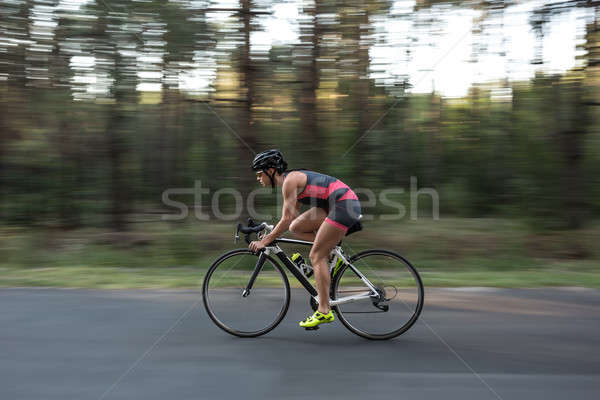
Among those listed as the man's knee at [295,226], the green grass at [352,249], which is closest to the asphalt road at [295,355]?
the man's knee at [295,226]

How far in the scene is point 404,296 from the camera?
4.57 metres

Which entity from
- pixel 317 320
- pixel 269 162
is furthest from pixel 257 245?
pixel 317 320

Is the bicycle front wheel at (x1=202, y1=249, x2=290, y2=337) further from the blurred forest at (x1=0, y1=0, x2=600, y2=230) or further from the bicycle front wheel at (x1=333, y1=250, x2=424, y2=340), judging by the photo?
the blurred forest at (x1=0, y1=0, x2=600, y2=230)

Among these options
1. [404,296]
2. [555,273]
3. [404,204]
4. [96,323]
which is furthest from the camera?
[404,204]

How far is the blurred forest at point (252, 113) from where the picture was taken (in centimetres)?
895

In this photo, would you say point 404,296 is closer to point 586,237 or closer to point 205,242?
point 205,242

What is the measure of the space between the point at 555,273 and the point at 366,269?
14.1 ft

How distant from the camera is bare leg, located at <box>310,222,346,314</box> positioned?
14.6 ft

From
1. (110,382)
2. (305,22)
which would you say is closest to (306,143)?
(305,22)

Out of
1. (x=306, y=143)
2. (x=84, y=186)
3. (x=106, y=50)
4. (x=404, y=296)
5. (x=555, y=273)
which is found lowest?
(x=555, y=273)

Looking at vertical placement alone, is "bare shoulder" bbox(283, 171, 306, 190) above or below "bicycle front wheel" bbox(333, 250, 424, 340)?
above

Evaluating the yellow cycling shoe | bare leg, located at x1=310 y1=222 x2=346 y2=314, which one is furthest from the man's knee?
the yellow cycling shoe

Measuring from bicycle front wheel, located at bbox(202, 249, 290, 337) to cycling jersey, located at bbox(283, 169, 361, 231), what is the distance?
28.7 inches

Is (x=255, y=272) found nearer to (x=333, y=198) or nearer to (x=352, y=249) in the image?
(x=333, y=198)
